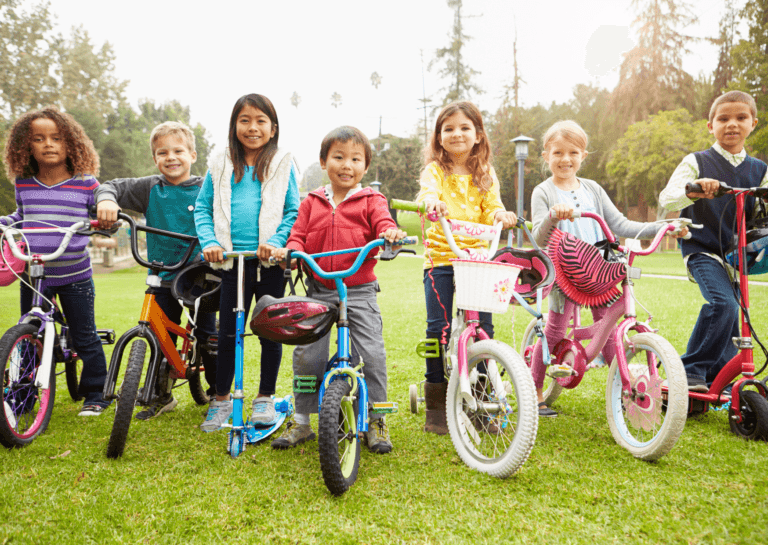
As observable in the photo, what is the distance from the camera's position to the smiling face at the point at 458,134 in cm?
305

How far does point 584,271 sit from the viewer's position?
2855 millimetres

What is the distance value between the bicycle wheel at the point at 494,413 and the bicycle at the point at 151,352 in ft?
5.33

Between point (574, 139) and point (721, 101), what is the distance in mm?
940

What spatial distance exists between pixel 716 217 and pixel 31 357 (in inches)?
172

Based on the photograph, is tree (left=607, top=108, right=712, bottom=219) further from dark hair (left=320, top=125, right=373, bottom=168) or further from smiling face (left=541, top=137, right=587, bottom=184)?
dark hair (left=320, top=125, right=373, bottom=168)

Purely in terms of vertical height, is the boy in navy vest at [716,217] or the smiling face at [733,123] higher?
the smiling face at [733,123]

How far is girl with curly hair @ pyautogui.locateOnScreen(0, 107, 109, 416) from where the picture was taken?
3.36 metres

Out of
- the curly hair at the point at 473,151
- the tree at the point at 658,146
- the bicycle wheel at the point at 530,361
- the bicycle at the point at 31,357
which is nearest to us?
the bicycle at the point at 31,357

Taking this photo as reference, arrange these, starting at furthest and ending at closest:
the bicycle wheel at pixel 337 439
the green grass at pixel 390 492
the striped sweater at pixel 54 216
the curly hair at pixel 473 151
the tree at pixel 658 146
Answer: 1. the tree at pixel 658 146
2. the striped sweater at pixel 54 216
3. the curly hair at pixel 473 151
4. the bicycle wheel at pixel 337 439
5. the green grass at pixel 390 492

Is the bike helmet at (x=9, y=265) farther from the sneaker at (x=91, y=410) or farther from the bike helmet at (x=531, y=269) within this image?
the bike helmet at (x=531, y=269)

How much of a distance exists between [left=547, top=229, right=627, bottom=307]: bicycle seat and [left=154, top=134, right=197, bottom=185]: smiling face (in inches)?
97.2

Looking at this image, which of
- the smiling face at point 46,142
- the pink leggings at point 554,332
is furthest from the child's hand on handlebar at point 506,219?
the smiling face at point 46,142

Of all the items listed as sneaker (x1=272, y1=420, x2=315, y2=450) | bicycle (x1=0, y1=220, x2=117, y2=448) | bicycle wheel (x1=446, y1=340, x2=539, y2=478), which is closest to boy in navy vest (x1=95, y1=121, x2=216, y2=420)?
bicycle (x1=0, y1=220, x2=117, y2=448)

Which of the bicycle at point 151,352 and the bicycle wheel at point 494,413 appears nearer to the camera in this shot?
the bicycle wheel at point 494,413
